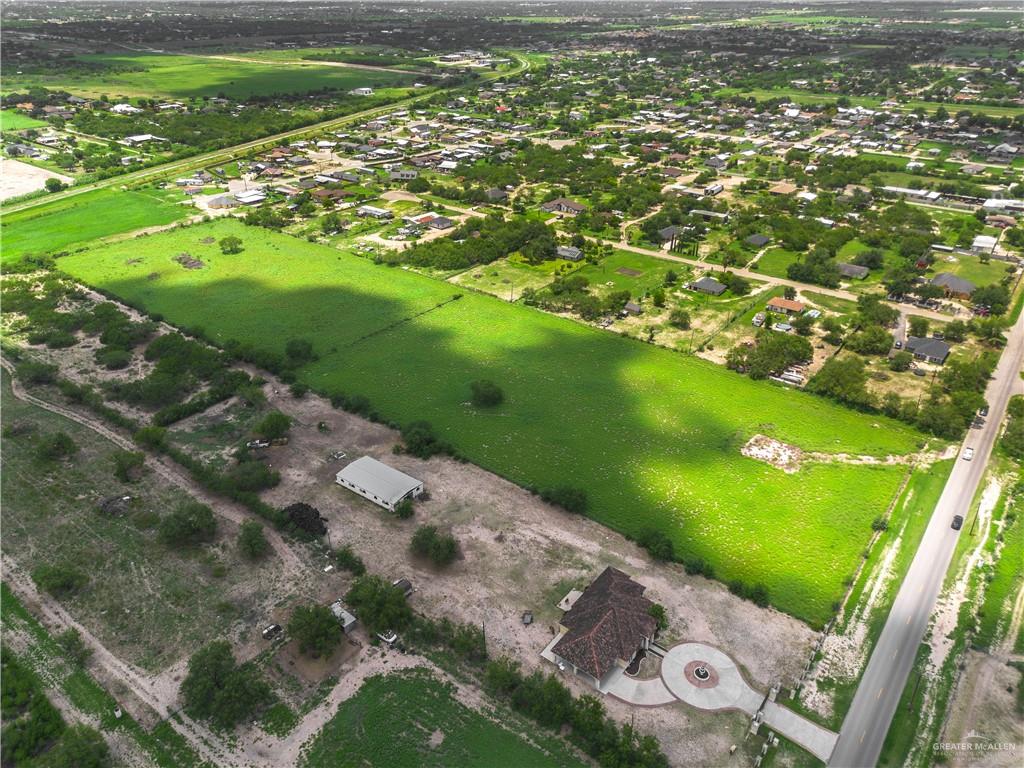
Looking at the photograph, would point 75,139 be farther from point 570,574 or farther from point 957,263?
point 957,263

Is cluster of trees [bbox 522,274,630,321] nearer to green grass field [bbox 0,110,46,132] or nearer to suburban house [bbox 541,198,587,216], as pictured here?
suburban house [bbox 541,198,587,216]

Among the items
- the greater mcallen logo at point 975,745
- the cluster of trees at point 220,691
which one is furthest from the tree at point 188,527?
the greater mcallen logo at point 975,745

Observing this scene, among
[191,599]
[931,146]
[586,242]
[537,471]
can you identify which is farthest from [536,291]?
[931,146]

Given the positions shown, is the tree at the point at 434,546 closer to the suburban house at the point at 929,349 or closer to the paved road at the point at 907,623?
the paved road at the point at 907,623

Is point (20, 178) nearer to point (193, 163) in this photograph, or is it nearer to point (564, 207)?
point (193, 163)

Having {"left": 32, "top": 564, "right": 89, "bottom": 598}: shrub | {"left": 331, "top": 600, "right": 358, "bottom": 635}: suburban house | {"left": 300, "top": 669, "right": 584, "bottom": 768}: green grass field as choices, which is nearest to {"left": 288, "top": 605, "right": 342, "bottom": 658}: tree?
{"left": 331, "top": 600, "right": 358, "bottom": 635}: suburban house

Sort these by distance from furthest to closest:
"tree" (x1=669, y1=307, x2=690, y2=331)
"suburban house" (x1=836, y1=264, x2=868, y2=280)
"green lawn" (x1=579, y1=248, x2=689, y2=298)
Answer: "suburban house" (x1=836, y1=264, x2=868, y2=280) → "green lawn" (x1=579, y1=248, x2=689, y2=298) → "tree" (x1=669, y1=307, x2=690, y2=331)
